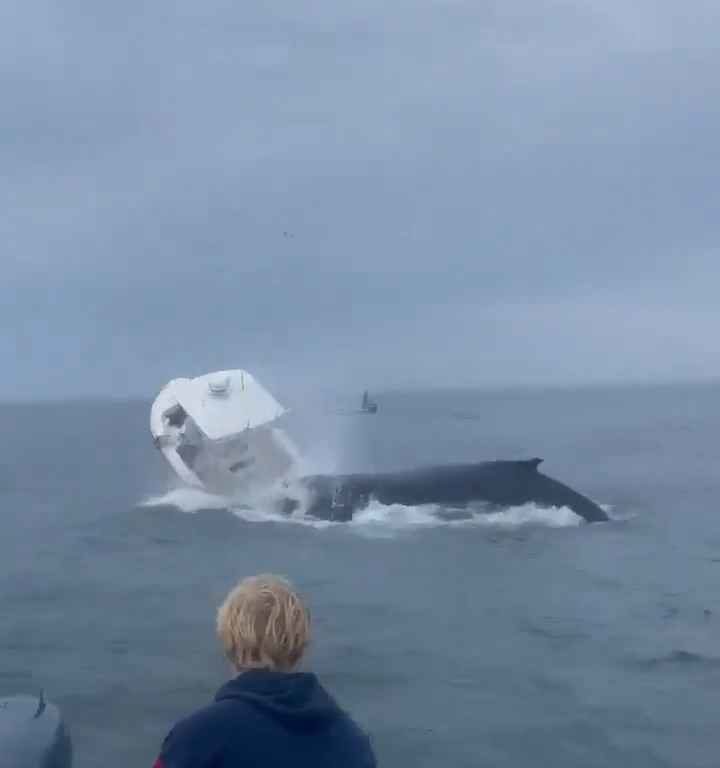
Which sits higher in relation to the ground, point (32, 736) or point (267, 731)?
point (267, 731)

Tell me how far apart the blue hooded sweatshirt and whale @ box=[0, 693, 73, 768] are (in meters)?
3.14

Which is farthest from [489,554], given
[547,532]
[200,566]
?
[200,566]

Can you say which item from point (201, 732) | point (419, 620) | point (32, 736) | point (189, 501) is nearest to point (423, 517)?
point (189, 501)

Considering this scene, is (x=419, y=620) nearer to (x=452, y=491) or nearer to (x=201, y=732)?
(x=452, y=491)

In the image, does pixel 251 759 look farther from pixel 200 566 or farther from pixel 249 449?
pixel 249 449

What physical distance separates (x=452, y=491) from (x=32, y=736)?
34.2m

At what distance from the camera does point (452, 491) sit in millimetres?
41875

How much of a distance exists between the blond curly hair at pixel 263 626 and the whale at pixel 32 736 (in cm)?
330

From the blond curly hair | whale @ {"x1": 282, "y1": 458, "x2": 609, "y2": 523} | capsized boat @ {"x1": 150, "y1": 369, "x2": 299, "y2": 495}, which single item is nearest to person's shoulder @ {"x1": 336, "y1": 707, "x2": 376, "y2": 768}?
the blond curly hair

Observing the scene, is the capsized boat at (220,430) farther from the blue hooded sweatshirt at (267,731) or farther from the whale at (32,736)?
the blue hooded sweatshirt at (267,731)

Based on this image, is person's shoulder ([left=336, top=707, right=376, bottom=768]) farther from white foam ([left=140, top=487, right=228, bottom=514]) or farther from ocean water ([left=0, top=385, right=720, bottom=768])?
white foam ([left=140, top=487, right=228, bottom=514])

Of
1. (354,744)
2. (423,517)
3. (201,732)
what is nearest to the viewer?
(201,732)

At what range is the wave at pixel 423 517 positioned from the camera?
38469 millimetres

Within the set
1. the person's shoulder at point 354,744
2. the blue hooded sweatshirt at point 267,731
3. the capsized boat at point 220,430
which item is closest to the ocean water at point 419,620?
the capsized boat at point 220,430
